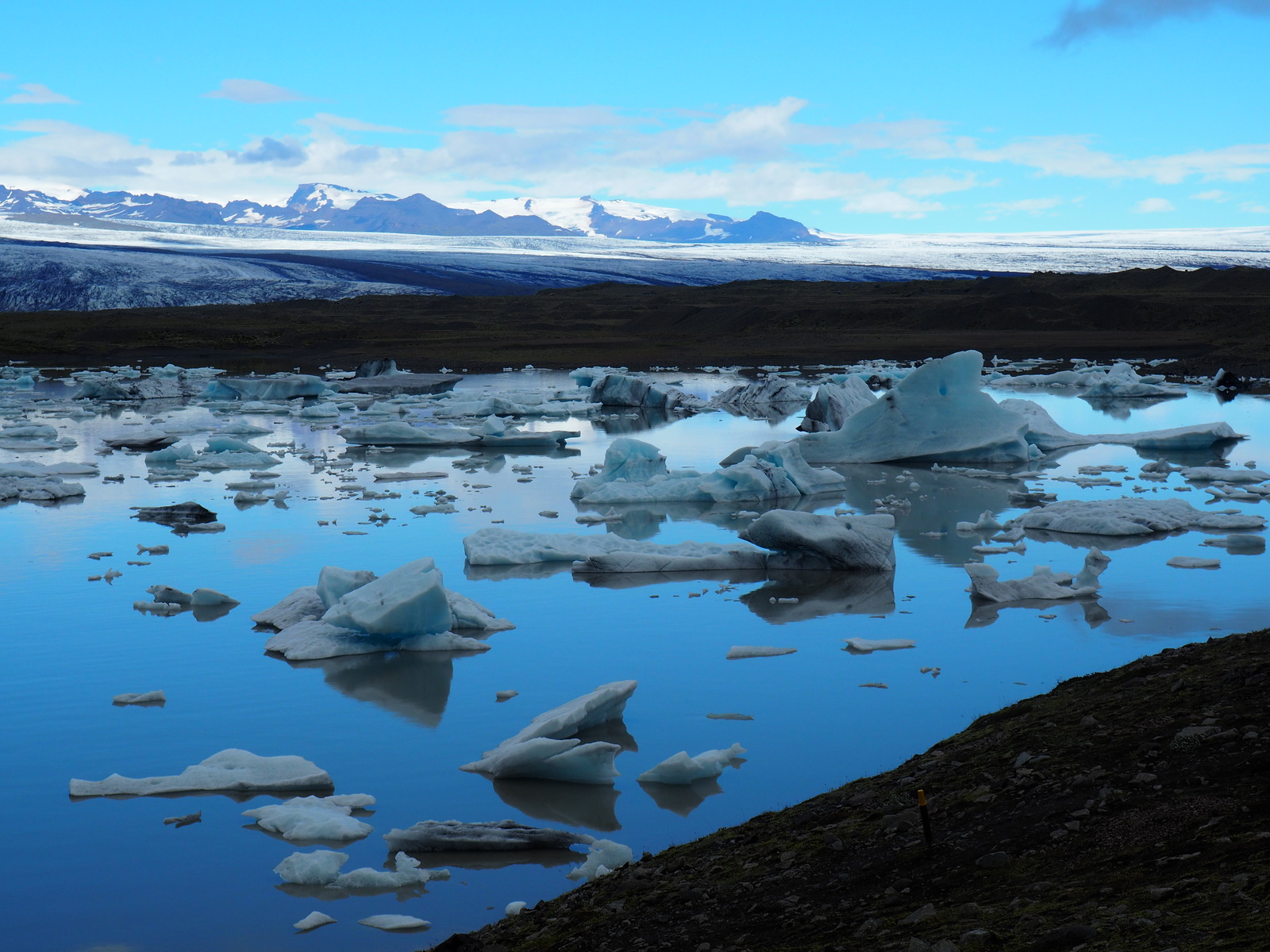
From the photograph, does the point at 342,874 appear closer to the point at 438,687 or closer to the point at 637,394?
the point at 438,687

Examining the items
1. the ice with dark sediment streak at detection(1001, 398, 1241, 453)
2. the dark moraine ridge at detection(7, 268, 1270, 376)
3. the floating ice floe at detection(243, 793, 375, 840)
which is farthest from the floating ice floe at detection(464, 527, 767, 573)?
the dark moraine ridge at detection(7, 268, 1270, 376)

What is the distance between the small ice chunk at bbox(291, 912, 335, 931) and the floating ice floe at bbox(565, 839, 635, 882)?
0.68 m

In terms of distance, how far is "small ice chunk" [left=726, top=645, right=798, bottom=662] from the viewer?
5.68m

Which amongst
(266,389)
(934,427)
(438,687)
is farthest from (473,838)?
(266,389)

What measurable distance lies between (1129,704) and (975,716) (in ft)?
3.54

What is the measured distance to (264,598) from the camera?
6.88 metres

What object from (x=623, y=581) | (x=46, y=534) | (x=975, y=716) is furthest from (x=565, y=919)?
(x=46, y=534)

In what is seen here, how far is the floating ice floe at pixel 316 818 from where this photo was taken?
12.2 ft

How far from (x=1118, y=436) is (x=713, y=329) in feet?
81.0

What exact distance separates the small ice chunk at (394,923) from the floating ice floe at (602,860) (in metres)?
0.48

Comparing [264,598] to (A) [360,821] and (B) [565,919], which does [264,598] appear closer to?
(A) [360,821]

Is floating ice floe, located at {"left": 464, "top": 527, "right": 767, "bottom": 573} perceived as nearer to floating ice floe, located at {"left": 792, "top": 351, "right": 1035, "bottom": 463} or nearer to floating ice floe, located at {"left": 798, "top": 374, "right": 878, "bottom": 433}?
floating ice floe, located at {"left": 792, "top": 351, "right": 1035, "bottom": 463}

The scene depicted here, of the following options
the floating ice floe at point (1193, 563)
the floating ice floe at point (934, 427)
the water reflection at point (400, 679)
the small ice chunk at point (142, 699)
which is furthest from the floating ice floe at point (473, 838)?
the floating ice floe at point (934, 427)

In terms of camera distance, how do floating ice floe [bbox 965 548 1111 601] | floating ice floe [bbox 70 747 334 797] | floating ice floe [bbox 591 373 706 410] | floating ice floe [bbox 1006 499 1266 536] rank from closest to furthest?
1. floating ice floe [bbox 70 747 334 797]
2. floating ice floe [bbox 965 548 1111 601]
3. floating ice floe [bbox 1006 499 1266 536]
4. floating ice floe [bbox 591 373 706 410]
